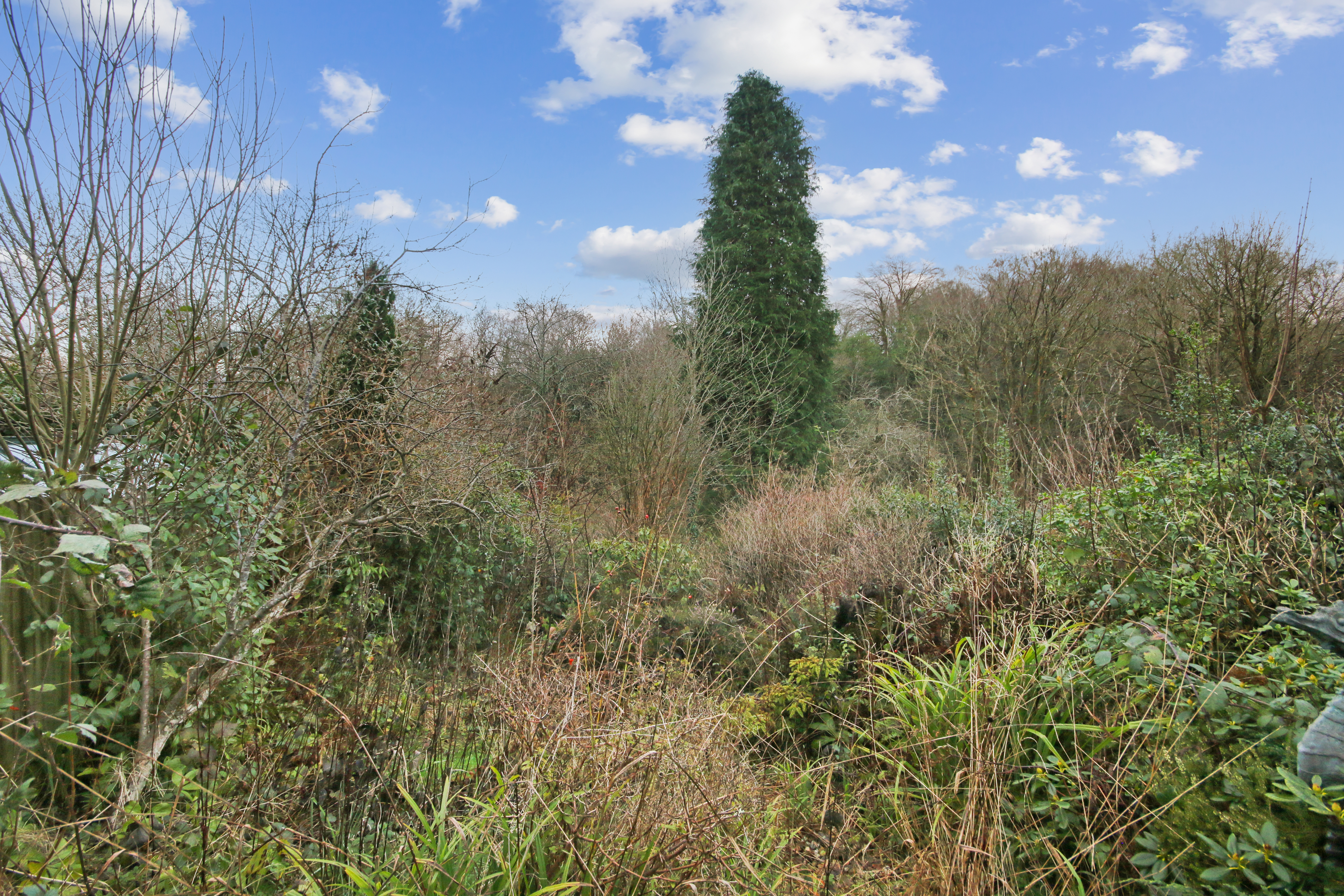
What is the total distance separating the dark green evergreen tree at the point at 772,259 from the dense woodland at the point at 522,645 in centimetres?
650

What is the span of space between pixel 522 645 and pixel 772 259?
439 inches

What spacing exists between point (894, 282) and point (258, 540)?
81.8 ft

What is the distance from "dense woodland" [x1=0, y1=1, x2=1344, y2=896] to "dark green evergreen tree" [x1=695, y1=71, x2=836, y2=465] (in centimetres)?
650

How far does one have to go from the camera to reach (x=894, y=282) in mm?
25188

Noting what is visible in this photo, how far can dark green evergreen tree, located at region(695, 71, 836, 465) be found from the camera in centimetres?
1364

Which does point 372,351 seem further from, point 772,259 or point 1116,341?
point 1116,341

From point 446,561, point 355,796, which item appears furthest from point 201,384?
point 446,561

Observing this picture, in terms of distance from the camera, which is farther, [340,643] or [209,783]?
[340,643]

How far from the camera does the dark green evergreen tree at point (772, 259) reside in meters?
13.6

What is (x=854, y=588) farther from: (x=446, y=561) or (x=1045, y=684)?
(x=446, y=561)

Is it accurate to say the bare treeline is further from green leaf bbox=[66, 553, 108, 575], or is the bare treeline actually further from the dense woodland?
green leaf bbox=[66, 553, 108, 575]

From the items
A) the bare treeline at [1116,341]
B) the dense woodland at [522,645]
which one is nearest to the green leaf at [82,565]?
the dense woodland at [522,645]

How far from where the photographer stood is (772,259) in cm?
1405

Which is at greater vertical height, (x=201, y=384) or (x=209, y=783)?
(x=201, y=384)
